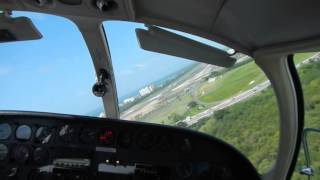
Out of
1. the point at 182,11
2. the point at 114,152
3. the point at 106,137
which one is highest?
the point at 182,11

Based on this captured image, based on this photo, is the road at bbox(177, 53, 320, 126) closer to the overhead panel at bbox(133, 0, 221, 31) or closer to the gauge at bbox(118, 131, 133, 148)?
the gauge at bbox(118, 131, 133, 148)

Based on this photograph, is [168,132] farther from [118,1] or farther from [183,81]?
[118,1]

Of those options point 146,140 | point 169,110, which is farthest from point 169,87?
point 146,140

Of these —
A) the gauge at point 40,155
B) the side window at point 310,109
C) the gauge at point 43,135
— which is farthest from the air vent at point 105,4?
the side window at point 310,109

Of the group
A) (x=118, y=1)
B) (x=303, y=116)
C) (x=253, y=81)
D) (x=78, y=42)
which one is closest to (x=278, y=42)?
(x=253, y=81)

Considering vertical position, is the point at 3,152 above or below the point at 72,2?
below

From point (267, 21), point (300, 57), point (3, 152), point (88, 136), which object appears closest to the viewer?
point (267, 21)

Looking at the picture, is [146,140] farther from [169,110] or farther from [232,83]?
[232,83]
